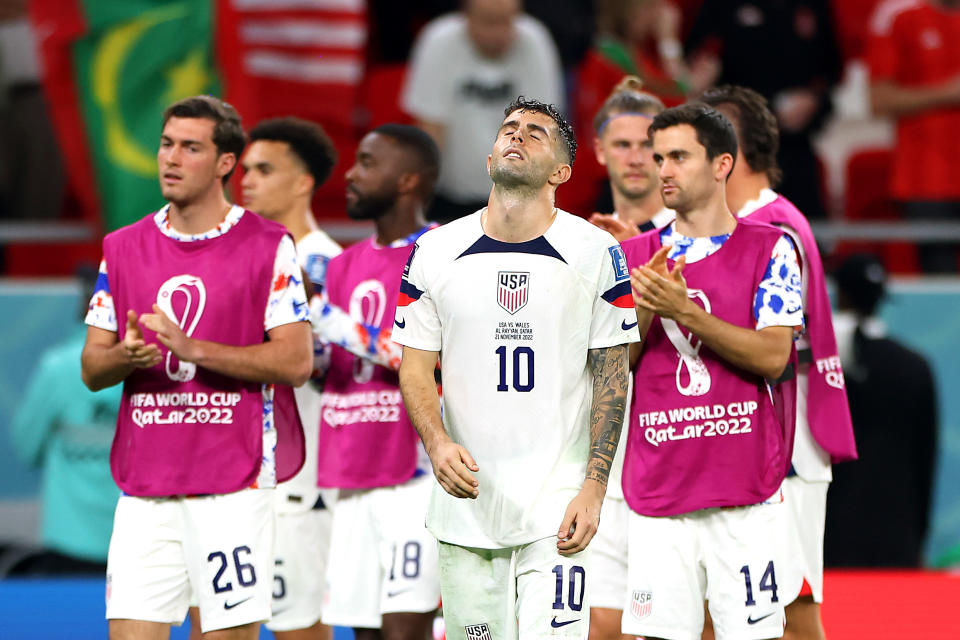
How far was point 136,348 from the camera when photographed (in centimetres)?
445

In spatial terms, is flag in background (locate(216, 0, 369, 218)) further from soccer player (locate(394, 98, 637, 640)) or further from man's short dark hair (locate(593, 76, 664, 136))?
soccer player (locate(394, 98, 637, 640))

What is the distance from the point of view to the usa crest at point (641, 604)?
15.4ft

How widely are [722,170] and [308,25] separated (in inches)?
219

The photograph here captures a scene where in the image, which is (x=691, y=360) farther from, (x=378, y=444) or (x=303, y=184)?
(x=303, y=184)

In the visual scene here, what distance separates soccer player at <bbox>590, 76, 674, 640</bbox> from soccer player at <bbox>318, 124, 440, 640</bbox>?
652 mm

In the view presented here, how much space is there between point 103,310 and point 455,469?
4.98 ft

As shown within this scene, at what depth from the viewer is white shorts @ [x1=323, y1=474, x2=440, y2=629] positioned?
5539 mm

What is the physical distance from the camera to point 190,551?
473 cm

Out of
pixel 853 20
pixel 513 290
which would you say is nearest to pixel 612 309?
pixel 513 290

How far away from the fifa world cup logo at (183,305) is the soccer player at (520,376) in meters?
0.83

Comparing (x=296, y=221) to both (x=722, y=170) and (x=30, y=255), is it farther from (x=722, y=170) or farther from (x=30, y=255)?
(x=30, y=255)

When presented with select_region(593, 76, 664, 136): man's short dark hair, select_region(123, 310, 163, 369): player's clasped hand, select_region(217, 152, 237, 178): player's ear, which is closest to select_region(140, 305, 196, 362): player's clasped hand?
select_region(123, 310, 163, 369): player's clasped hand

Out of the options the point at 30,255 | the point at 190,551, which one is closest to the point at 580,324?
the point at 190,551

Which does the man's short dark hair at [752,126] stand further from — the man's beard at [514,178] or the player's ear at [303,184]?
the player's ear at [303,184]
